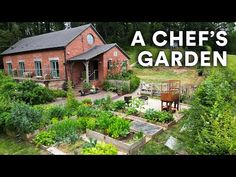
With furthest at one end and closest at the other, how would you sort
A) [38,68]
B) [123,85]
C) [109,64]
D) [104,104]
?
[38,68] → [109,64] → [123,85] → [104,104]

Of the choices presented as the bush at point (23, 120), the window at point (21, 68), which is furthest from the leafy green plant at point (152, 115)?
the window at point (21, 68)

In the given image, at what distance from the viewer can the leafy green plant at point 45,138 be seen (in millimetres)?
4631

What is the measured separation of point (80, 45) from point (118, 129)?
981cm

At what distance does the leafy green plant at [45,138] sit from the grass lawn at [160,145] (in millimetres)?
1898

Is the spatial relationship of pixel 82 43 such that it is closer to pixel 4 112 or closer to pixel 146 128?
pixel 4 112

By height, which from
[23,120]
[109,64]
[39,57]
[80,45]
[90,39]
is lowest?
[23,120]

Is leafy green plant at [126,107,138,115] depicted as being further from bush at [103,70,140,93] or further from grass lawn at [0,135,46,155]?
bush at [103,70,140,93]

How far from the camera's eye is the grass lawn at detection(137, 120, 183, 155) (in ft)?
14.4

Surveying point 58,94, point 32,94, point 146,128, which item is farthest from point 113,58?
point 146,128

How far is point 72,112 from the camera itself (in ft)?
21.6

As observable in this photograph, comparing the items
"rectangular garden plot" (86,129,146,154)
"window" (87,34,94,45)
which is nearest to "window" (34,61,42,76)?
"window" (87,34,94,45)

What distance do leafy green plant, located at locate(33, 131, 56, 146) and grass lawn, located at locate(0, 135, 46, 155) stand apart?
145mm

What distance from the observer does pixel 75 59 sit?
1245 centimetres
